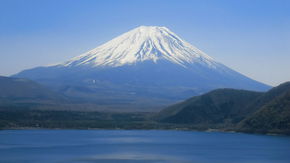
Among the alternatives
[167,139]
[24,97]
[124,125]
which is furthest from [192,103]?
[24,97]

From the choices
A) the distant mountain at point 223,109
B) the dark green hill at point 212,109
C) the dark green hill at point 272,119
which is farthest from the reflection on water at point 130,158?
the dark green hill at point 212,109

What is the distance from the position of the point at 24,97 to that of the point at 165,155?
128132 mm

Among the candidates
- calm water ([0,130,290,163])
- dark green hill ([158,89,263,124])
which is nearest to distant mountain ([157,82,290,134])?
dark green hill ([158,89,263,124])

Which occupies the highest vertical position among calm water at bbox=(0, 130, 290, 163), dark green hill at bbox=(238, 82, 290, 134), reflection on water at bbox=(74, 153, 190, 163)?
dark green hill at bbox=(238, 82, 290, 134)

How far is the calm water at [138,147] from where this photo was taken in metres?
63.6

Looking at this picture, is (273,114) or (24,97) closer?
(273,114)

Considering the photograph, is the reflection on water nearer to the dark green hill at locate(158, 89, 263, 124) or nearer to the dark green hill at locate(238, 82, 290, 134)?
the dark green hill at locate(238, 82, 290, 134)

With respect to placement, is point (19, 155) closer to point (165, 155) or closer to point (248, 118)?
point (165, 155)

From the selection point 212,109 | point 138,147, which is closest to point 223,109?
point 212,109

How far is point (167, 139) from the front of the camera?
288ft

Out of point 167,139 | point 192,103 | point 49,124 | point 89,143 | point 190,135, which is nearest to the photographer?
point 89,143

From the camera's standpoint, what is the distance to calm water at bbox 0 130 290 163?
209ft

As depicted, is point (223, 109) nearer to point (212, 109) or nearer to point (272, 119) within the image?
point (212, 109)

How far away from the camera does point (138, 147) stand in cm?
7581
